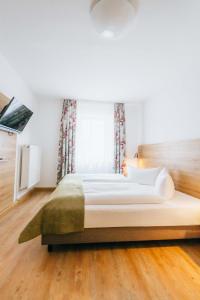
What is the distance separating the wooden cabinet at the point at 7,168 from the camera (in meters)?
2.75

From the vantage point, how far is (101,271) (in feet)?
5.28

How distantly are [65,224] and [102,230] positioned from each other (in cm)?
42

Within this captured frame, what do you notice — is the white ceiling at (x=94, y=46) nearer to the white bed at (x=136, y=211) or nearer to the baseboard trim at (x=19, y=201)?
the white bed at (x=136, y=211)

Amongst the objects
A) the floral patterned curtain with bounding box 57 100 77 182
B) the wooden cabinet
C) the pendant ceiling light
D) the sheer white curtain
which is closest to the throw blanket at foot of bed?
the wooden cabinet

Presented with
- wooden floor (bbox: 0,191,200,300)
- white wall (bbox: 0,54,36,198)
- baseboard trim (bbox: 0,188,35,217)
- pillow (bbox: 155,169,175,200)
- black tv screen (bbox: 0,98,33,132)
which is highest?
white wall (bbox: 0,54,36,198)

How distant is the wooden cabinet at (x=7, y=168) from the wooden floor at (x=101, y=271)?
832 millimetres

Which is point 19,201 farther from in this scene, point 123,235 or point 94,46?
point 94,46

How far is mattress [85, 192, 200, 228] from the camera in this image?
6.26ft

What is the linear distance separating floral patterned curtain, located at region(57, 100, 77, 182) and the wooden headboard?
7.09 feet

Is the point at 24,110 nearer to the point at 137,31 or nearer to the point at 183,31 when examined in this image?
the point at 137,31

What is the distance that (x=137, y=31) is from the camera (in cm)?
197

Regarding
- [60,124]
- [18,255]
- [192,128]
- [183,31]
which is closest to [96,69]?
[183,31]

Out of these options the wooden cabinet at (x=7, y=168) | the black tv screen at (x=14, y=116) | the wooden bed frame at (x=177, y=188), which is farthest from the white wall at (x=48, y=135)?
the wooden bed frame at (x=177, y=188)

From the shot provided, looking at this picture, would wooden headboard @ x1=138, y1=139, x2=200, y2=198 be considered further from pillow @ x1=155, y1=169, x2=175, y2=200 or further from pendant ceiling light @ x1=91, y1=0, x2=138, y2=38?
pendant ceiling light @ x1=91, y1=0, x2=138, y2=38
